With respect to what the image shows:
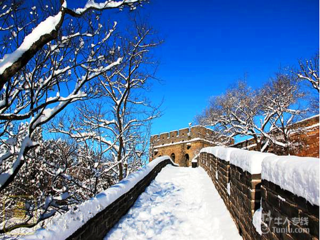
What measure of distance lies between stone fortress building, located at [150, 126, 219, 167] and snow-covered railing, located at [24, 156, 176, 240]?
23026 millimetres

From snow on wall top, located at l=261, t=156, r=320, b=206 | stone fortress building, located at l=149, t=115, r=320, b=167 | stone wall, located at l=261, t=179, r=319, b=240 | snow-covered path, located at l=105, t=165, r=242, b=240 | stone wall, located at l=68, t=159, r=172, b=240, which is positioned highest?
stone fortress building, located at l=149, t=115, r=320, b=167

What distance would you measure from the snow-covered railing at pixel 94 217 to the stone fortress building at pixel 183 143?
2303cm

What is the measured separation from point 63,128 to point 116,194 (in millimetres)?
7231

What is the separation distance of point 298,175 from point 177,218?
3.35 meters

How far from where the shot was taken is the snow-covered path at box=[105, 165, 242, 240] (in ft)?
12.0

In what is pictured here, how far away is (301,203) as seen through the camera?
1585mm

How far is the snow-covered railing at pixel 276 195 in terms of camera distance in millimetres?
1448

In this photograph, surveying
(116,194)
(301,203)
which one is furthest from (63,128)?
(301,203)

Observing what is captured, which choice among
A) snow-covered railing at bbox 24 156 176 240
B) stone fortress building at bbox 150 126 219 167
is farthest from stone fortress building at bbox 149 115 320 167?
snow-covered railing at bbox 24 156 176 240

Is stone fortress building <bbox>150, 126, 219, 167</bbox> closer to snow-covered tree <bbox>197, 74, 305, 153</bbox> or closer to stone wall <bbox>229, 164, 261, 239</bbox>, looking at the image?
snow-covered tree <bbox>197, 74, 305, 153</bbox>

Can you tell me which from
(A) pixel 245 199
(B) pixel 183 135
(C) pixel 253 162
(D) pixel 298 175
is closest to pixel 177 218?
(A) pixel 245 199

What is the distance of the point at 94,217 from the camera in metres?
3.11

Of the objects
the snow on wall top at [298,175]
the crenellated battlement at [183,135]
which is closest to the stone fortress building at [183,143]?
the crenellated battlement at [183,135]

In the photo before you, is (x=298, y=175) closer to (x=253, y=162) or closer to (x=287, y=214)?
(x=287, y=214)
